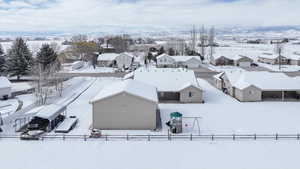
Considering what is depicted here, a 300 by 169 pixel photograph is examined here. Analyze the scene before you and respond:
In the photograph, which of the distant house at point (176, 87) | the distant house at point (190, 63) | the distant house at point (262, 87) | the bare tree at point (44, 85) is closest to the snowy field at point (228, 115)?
the distant house at point (262, 87)

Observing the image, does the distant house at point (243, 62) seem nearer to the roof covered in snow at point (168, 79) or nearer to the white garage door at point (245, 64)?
the white garage door at point (245, 64)

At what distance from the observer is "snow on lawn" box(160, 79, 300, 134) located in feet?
69.8

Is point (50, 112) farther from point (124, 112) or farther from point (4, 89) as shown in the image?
point (4, 89)

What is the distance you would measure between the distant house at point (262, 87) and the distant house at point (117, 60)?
1233 inches

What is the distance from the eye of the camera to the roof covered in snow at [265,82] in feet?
104

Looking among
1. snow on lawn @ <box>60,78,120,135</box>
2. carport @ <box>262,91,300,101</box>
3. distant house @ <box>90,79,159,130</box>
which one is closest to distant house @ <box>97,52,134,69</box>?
snow on lawn @ <box>60,78,120,135</box>

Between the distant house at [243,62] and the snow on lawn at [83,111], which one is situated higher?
the distant house at [243,62]

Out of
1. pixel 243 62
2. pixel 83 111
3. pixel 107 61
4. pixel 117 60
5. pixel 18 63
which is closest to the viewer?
pixel 83 111

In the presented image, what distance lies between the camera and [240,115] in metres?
25.4

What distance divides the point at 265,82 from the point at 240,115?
374 inches

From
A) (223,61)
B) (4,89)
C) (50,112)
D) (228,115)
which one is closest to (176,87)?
(228,115)
